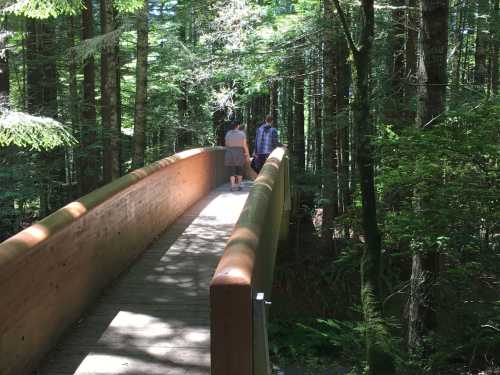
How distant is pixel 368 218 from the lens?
242 inches

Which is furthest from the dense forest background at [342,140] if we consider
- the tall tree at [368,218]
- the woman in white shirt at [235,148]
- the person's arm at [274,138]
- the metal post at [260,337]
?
the metal post at [260,337]

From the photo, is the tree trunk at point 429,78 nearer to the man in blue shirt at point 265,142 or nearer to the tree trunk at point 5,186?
the man in blue shirt at point 265,142

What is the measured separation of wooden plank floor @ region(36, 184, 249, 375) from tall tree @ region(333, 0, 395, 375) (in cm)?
175

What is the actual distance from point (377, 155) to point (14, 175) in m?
9.35

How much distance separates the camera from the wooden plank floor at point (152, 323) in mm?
4680

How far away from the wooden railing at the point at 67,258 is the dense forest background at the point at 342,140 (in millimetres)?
1677

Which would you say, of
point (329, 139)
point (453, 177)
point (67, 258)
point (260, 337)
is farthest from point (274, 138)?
point (260, 337)

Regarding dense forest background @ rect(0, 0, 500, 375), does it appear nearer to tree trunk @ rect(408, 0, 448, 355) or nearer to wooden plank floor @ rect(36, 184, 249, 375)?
tree trunk @ rect(408, 0, 448, 355)

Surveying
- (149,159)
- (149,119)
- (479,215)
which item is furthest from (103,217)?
(149,159)

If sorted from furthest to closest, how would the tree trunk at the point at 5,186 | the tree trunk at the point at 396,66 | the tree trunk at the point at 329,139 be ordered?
1. the tree trunk at the point at 329,139
2. the tree trunk at the point at 5,186
3. the tree trunk at the point at 396,66

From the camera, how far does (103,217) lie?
6301 mm

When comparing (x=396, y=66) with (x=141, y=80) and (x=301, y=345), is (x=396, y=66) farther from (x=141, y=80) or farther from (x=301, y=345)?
(x=301, y=345)

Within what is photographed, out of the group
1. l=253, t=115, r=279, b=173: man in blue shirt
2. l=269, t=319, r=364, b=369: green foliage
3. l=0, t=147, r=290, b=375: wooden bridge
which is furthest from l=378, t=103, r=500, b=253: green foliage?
l=253, t=115, r=279, b=173: man in blue shirt

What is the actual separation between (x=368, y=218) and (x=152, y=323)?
2.44m
